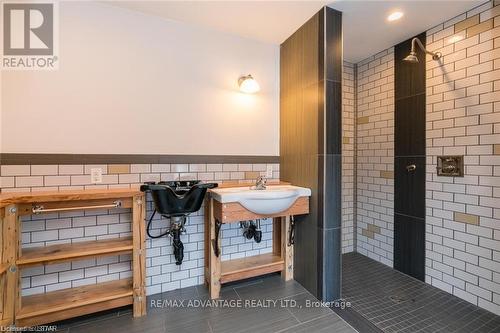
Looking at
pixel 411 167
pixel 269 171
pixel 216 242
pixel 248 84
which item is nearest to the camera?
pixel 216 242

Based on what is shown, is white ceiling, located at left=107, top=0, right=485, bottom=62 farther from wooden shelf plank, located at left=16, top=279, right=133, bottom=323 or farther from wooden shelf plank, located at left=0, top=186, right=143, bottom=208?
wooden shelf plank, located at left=16, top=279, right=133, bottom=323

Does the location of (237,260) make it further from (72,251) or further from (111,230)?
(72,251)

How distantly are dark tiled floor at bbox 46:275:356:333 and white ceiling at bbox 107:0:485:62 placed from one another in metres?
2.38

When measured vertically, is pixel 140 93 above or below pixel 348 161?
above

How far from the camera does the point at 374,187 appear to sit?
9.07 feet

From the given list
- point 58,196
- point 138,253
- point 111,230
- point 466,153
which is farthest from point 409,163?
point 58,196

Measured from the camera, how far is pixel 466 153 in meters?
1.95

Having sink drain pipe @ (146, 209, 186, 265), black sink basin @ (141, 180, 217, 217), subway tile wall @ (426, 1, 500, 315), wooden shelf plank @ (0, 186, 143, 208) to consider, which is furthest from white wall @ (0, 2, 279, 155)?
subway tile wall @ (426, 1, 500, 315)

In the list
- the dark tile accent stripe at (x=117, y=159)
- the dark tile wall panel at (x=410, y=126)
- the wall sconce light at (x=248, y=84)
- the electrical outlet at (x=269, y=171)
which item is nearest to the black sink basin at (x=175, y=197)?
the dark tile accent stripe at (x=117, y=159)

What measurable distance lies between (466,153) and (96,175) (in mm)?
2997

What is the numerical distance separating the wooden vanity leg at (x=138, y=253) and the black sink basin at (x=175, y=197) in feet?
0.40

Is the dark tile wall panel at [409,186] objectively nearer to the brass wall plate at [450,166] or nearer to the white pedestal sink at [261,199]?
the brass wall plate at [450,166]

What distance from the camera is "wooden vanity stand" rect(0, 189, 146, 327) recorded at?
1.43m

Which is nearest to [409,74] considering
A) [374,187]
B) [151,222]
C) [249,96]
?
[374,187]
